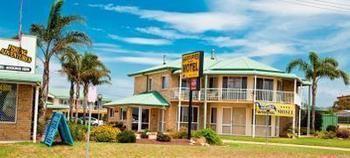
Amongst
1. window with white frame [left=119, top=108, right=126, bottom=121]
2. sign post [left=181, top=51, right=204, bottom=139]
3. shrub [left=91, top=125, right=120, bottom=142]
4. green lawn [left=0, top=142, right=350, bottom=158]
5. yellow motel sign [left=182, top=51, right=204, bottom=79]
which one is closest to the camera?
green lawn [left=0, top=142, right=350, bottom=158]

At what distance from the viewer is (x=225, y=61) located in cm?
5147

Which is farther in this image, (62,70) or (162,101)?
(62,70)

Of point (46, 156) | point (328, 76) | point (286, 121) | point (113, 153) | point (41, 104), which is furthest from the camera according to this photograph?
point (328, 76)

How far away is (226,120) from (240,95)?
2717 millimetres

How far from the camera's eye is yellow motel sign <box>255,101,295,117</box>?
45969 mm

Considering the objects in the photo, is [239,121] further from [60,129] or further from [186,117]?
[60,129]

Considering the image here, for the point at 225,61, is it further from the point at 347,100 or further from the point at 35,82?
the point at 347,100

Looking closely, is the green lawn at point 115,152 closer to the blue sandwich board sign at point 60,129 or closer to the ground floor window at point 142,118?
the blue sandwich board sign at point 60,129

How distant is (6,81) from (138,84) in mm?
34116

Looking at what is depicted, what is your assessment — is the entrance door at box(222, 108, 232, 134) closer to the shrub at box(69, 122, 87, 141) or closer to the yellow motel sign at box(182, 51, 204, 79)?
the yellow motel sign at box(182, 51, 204, 79)

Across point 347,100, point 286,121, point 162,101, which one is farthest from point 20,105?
point 347,100

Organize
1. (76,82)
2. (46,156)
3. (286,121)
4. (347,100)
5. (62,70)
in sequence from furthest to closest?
(347,100), (76,82), (62,70), (286,121), (46,156)

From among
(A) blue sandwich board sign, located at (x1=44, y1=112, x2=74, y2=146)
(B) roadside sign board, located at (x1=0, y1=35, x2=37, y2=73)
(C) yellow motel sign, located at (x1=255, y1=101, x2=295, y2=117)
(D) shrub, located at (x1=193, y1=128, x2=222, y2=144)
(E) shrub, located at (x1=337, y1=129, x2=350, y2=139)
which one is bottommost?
(E) shrub, located at (x1=337, y1=129, x2=350, y2=139)

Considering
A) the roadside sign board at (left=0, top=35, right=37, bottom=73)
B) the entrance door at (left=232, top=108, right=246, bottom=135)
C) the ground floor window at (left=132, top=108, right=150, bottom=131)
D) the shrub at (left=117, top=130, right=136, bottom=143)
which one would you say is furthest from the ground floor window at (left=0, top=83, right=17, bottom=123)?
the ground floor window at (left=132, top=108, right=150, bottom=131)
